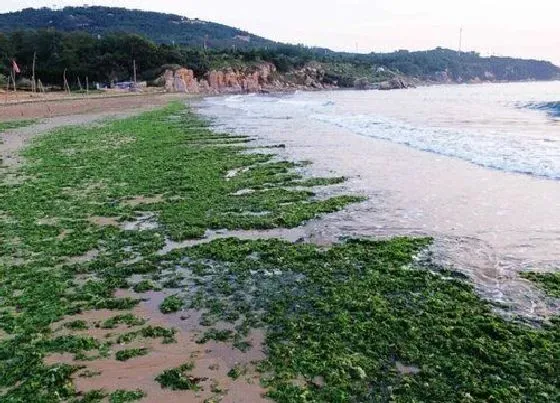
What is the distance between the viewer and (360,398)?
A: 4598mm

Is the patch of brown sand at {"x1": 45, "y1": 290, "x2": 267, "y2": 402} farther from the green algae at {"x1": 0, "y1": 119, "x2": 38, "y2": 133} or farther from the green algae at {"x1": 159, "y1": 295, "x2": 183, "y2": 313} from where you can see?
the green algae at {"x1": 0, "y1": 119, "x2": 38, "y2": 133}

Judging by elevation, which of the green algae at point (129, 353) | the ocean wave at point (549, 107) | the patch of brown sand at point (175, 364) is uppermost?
the ocean wave at point (549, 107)

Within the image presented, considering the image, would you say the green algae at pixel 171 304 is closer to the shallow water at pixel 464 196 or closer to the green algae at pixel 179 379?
the green algae at pixel 179 379

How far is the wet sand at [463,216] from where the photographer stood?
754 cm

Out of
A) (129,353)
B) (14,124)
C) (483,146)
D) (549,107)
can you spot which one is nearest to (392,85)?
(549,107)

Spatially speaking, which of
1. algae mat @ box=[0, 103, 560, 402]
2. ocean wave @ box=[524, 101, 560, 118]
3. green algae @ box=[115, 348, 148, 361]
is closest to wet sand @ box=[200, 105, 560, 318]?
algae mat @ box=[0, 103, 560, 402]

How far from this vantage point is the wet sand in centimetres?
754

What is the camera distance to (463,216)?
10.6 metres

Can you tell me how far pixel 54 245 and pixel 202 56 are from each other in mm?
129753

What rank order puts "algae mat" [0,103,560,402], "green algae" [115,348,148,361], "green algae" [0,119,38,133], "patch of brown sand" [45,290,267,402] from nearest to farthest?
"patch of brown sand" [45,290,267,402]
"algae mat" [0,103,560,402]
"green algae" [115,348,148,361]
"green algae" [0,119,38,133]

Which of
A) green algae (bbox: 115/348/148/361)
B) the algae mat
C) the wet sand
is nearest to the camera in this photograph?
the algae mat

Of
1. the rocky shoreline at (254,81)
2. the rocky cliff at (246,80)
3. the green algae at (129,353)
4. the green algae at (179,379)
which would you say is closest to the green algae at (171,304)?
the green algae at (129,353)

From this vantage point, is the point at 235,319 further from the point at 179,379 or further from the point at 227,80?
the point at 227,80

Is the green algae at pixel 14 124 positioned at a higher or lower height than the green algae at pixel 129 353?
higher
